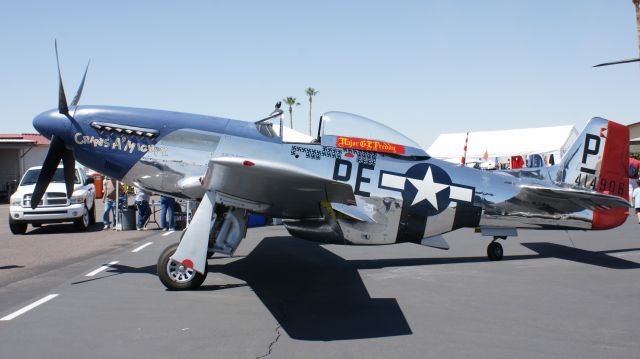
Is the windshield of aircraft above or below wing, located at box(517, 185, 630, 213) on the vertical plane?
above

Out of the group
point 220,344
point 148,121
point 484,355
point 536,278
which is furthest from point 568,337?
point 148,121

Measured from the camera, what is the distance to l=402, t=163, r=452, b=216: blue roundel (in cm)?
686

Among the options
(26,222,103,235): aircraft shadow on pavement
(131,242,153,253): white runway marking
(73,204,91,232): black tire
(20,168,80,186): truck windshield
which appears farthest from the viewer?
(20,168,80,186): truck windshield

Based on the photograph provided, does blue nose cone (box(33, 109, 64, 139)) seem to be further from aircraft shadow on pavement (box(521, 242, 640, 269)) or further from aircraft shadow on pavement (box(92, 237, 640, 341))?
aircraft shadow on pavement (box(521, 242, 640, 269))

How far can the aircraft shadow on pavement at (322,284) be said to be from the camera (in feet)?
14.7

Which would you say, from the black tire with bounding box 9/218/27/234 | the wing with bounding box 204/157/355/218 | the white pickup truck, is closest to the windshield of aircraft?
the wing with bounding box 204/157/355/218

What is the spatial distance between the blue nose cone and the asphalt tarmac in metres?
2.07

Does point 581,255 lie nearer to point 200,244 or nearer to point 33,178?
point 200,244

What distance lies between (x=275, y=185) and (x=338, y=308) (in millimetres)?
1489

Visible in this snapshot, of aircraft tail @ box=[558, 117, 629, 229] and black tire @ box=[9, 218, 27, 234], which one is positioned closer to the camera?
aircraft tail @ box=[558, 117, 629, 229]

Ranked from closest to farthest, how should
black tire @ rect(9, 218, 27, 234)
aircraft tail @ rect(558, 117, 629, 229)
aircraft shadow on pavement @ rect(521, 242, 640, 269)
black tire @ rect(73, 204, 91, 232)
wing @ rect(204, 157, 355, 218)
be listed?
wing @ rect(204, 157, 355, 218) → aircraft shadow on pavement @ rect(521, 242, 640, 269) → aircraft tail @ rect(558, 117, 629, 229) → black tire @ rect(9, 218, 27, 234) → black tire @ rect(73, 204, 91, 232)

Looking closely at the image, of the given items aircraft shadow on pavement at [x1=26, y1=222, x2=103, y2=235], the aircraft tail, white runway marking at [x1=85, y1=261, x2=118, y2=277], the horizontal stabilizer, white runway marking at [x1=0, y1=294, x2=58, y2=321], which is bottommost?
aircraft shadow on pavement at [x1=26, y1=222, x2=103, y2=235]

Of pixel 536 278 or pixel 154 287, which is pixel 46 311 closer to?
pixel 154 287

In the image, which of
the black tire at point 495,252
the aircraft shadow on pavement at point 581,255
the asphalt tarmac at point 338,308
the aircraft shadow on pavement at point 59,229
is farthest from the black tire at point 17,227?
the aircraft shadow on pavement at point 581,255
